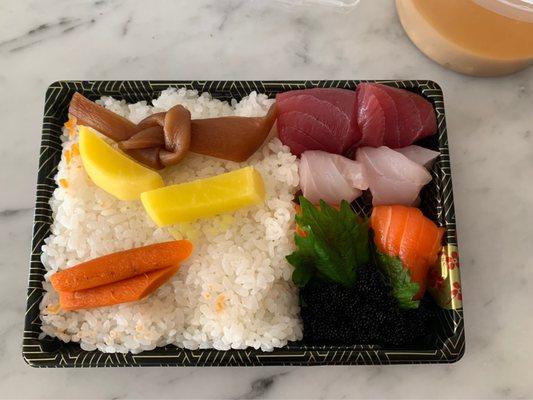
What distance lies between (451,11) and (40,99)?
5.64 ft

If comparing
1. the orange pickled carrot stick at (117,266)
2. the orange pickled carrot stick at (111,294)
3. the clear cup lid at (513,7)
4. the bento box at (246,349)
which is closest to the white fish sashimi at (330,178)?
the bento box at (246,349)

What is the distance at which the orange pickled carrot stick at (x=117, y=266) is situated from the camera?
2.09m

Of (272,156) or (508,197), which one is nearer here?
(272,156)

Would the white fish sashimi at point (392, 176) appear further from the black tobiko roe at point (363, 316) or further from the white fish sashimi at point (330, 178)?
the black tobiko roe at point (363, 316)

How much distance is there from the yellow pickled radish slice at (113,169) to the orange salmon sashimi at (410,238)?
31.8 inches

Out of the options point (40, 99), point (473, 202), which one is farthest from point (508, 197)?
point (40, 99)

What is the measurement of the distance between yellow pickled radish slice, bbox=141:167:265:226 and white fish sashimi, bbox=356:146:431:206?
437mm

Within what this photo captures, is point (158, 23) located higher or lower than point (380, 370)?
higher

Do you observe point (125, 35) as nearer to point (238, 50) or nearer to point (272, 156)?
point (238, 50)

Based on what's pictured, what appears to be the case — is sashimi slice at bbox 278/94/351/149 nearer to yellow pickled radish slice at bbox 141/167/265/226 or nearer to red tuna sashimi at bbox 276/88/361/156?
red tuna sashimi at bbox 276/88/361/156

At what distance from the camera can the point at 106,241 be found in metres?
2.20

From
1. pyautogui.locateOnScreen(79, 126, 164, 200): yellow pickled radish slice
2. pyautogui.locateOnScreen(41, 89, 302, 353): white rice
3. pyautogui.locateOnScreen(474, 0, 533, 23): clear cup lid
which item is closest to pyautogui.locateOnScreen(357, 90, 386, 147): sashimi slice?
pyautogui.locateOnScreen(41, 89, 302, 353): white rice

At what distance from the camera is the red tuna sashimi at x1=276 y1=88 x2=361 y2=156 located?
7.57 feet

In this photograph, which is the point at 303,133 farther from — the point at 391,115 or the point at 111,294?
the point at 111,294
